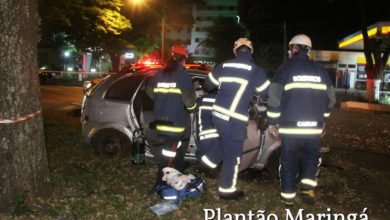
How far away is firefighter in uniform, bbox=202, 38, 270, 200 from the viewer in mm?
5512

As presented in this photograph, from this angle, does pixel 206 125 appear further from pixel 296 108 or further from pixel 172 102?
pixel 296 108

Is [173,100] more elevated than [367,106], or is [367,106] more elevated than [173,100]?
[173,100]

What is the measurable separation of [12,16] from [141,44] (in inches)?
1224

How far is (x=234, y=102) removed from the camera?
5504 mm

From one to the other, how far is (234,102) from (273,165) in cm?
162

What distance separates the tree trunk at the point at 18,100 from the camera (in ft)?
16.0

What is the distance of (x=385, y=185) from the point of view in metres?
7.22

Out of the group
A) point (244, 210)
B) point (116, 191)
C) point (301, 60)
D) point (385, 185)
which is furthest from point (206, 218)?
point (385, 185)

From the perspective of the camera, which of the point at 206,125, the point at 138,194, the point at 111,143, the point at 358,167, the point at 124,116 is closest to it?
the point at 138,194

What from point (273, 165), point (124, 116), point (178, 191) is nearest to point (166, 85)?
point (178, 191)

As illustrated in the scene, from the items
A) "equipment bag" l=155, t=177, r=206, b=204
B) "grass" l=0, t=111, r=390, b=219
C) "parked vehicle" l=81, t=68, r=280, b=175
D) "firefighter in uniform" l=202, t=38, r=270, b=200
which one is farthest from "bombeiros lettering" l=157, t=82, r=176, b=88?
"grass" l=0, t=111, r=390, b=219

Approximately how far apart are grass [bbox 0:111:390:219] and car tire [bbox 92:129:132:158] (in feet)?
0.52

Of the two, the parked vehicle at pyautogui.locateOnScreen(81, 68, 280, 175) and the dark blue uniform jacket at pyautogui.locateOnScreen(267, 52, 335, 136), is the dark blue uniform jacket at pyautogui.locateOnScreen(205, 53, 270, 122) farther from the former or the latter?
the parked vehicle at pyautogui.locateOnScreen(81, 68, 280, 175)

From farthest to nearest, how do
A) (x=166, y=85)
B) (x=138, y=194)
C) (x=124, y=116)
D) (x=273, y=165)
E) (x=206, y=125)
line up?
(x=124, y=116) < (x=273, y=165) < (x=206, y=125) < (x=166, y=85) < (x=138, y=194)
